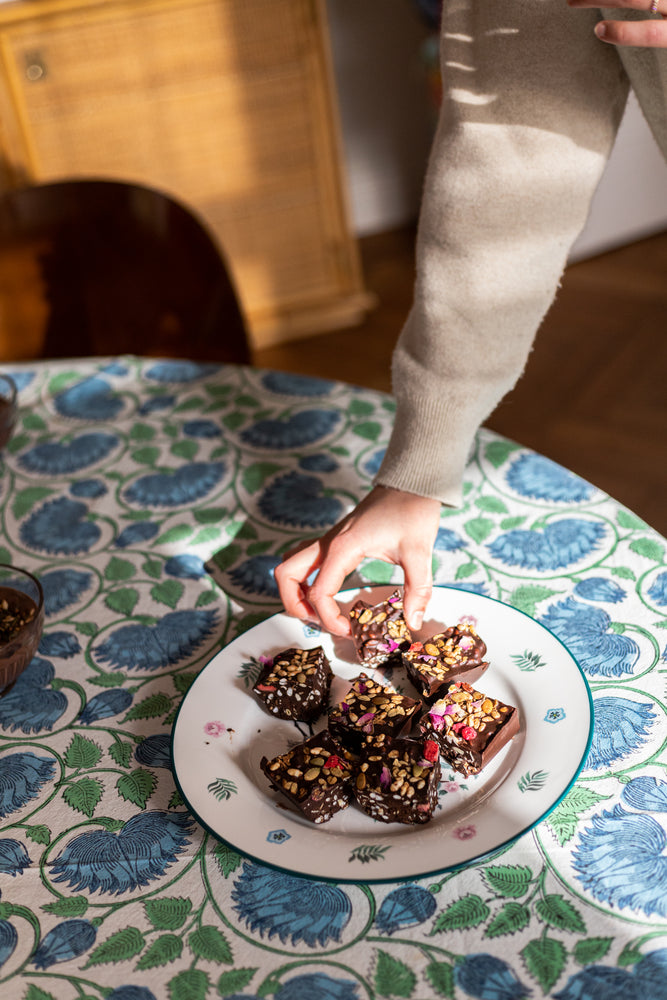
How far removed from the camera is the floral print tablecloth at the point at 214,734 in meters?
0.64

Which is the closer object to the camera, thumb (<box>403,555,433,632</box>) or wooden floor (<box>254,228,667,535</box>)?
thumb (<box>403,555,433,632</box>)

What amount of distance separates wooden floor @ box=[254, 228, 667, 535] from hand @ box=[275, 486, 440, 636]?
4.39ft

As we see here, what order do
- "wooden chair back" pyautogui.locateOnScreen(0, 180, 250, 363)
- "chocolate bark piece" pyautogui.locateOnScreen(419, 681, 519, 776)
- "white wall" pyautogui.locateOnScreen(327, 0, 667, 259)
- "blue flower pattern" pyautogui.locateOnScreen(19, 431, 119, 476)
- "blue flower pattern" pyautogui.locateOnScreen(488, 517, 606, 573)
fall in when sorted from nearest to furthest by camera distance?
"chocolate bark piece" pyautogui.locateOnScreen(419, 681, 519, 776), "blue flower pattern" pyautogui.locateOnScreen(488, 517, 606, 573), "blue flower pattern" pyautogui.locateOnScreen(19, 431, 119, 476), "wooden chair back" pyautogui.locateOnScreen(0, 180, 250, 363), "white wall" pyautogui.locateOnScreen(327, 0, 667, 259)

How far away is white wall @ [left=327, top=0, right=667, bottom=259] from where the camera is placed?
340 centimetres

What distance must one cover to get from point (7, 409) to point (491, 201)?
28.3 inches

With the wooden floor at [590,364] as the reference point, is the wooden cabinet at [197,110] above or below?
above

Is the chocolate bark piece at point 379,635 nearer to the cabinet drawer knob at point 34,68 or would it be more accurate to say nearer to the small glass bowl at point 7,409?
the small glass bowl at point 7,409

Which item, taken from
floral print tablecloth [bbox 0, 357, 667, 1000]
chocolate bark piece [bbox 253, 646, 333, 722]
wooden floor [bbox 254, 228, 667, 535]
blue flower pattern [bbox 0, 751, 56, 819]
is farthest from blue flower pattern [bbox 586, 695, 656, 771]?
wooden floor [bbox 254, 228, 667, 535]

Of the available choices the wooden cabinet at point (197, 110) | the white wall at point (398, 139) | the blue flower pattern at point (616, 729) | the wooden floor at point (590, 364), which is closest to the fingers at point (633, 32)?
the blue flower pattern at point (616, 729)

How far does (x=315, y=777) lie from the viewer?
2.37ft

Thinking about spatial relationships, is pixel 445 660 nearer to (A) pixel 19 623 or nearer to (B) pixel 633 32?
(A) pixel 19 623

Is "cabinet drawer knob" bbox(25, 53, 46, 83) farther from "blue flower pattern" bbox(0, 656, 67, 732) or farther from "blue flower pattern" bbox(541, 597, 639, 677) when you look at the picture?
"blue flower pattern" bbox(541, 597, 639, 677)

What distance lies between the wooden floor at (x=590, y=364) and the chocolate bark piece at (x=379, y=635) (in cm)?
141

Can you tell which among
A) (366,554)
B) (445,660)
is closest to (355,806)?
(445,660)
